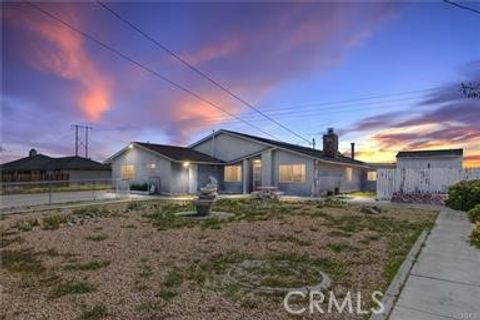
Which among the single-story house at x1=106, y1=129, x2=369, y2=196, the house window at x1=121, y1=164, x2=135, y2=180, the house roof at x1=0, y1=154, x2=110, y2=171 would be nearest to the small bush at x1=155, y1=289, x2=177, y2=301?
the single-story house at x1=106, y1=129, x2=369, y2=196

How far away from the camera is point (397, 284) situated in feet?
15.0

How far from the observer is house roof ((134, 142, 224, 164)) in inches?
944

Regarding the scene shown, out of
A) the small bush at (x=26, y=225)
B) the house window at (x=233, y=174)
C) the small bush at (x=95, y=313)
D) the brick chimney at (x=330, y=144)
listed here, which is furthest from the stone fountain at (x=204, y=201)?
the brick chimney at (x=330, y=144)

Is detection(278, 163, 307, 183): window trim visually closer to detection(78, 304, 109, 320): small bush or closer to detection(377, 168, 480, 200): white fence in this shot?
detection(377, 168, 480, 200): white fence

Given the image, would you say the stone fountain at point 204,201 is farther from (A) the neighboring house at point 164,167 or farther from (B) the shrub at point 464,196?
(A) the neighboring house at point 164,167

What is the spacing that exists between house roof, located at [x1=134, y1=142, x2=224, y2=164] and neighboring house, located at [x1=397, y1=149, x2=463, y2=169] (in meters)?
17.3

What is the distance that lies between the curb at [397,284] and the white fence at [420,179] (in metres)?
13.0

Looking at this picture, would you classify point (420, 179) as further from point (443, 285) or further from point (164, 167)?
point (164, 167)

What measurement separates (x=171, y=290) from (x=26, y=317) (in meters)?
1.65

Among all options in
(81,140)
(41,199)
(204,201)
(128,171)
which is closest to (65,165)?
(128,171)

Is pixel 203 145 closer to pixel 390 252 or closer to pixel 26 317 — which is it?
pixel 390 252

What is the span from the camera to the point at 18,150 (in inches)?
1890

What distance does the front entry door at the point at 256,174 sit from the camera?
25.3 metres

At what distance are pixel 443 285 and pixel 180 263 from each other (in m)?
4.04
